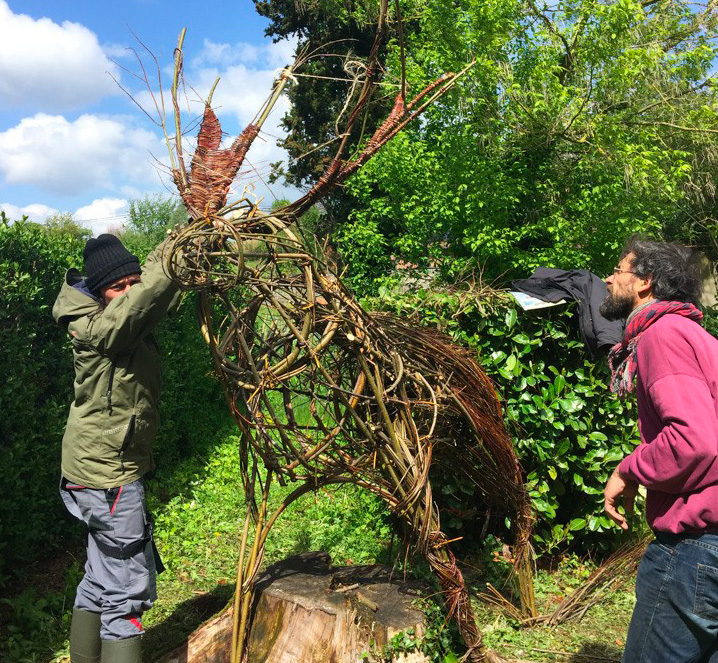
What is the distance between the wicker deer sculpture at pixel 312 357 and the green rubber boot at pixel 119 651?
0.48m

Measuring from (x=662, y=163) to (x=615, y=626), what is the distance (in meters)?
12.1

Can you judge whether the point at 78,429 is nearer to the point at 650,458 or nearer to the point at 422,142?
the point at 650,458

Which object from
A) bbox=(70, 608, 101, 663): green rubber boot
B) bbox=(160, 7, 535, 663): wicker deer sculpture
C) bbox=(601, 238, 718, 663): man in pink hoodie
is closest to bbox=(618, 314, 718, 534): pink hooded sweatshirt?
bbox=(601, 238, 718, 663): man in pink hoodie

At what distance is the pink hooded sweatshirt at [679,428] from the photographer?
1.95 meters

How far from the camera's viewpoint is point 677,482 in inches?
79.0

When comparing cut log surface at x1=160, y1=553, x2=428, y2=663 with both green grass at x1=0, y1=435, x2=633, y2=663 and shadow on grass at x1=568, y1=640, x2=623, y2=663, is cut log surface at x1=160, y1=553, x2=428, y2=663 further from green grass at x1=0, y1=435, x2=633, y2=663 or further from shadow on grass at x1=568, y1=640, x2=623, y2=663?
shadow on grass at x1=568, y1=640, x2=623, y2=663

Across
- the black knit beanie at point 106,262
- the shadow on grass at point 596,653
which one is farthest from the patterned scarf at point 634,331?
the black knit beanie at point 106,262

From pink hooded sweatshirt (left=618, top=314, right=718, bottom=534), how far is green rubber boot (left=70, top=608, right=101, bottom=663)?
247 centimetres

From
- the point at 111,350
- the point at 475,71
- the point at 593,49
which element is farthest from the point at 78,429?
the point at 593,49

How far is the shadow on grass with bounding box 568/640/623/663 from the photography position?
3.43 meters

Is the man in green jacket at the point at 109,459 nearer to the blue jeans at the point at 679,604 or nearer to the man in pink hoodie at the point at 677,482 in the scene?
the man in pink hoodie at the point at 677,482

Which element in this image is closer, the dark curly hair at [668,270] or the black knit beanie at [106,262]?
the dark curly hair at [668,270]

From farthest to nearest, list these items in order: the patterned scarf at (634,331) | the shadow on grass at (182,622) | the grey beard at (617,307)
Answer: the shadow on grass at (182,622)
the grey beard at (617,307)
the patterned scarf at (634,331)

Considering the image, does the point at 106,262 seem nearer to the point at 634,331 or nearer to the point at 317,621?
the point at 317,621
